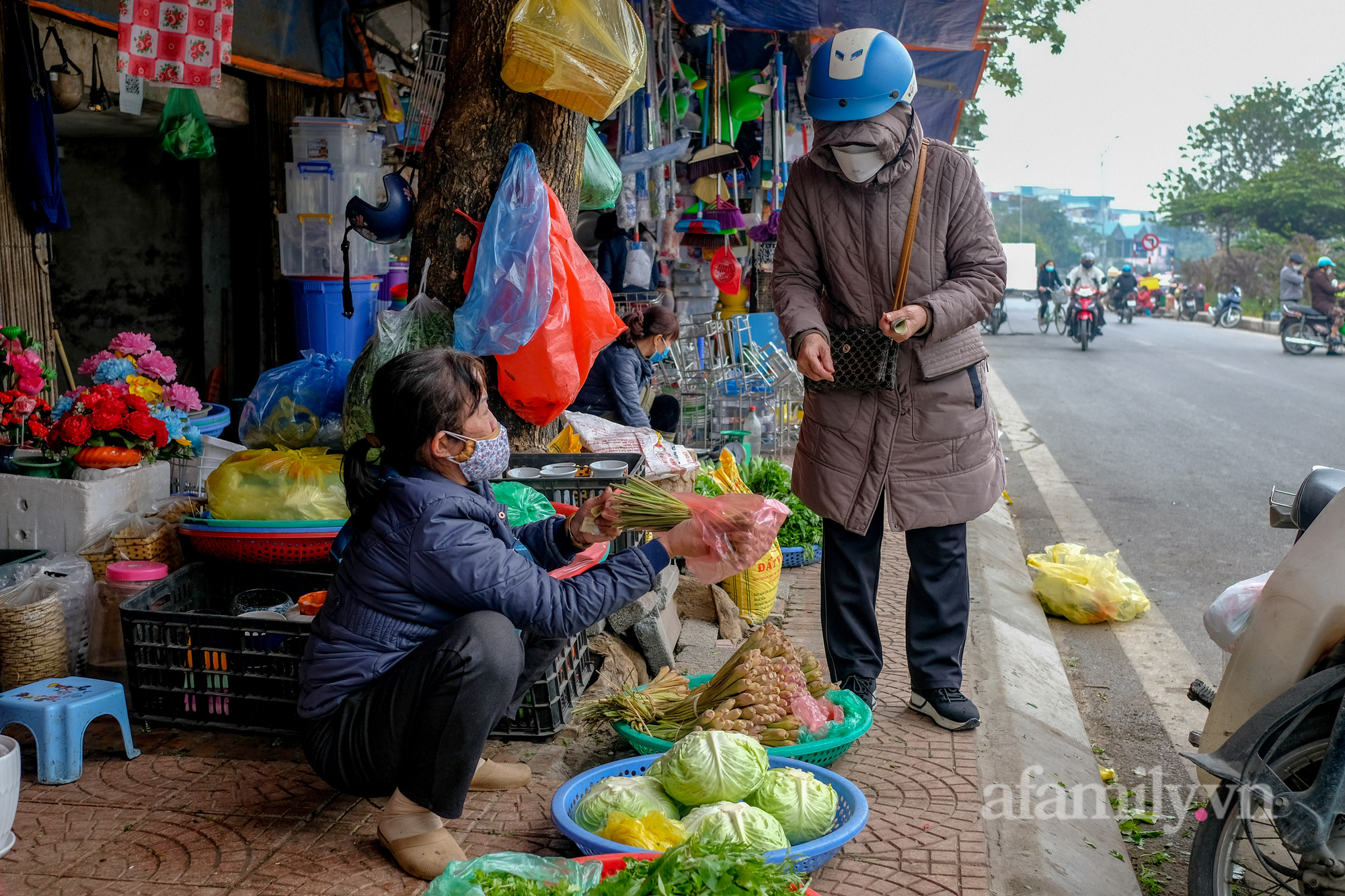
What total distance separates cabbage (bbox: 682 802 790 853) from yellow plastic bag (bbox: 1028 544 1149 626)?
3.41 m

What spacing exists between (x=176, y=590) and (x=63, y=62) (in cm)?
323

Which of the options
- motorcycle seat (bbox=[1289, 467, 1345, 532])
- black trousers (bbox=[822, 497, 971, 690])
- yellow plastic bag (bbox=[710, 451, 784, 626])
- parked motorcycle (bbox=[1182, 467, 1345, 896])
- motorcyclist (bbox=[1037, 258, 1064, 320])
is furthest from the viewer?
motorcyclist (bbox=[1037, 258, 1064, 320])

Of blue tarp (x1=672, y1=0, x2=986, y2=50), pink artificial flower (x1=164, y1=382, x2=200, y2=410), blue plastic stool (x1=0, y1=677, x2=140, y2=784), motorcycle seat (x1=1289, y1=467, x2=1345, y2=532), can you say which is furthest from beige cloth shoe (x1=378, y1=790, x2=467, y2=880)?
blue tarp (x1=672, y1=0, x2=986, y2=50)

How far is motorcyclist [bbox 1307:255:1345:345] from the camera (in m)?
18.7

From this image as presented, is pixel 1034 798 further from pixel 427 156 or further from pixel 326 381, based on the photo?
pixel 427 156

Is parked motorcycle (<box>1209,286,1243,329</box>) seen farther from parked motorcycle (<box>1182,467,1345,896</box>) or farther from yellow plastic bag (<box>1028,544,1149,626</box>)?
parked motorcycle (<box>1182,467,1345,896</box>)

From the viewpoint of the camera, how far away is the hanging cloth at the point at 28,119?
16.4ft

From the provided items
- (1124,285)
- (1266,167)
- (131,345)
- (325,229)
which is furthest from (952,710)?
(1266,167)

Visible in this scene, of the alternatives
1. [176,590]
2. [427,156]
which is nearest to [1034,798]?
[176,590]

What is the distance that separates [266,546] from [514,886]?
80.3 inches

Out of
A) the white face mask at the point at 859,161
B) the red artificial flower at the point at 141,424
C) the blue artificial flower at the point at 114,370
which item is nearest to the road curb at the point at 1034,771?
Answer: the white face mask at the point at 859,161

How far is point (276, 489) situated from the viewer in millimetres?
3686

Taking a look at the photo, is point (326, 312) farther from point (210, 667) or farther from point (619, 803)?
point (619, 803)

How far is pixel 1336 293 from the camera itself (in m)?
19.6
